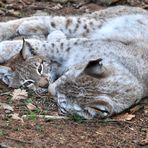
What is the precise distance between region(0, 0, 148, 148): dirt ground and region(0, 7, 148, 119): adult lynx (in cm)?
12

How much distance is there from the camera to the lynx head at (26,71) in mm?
5273

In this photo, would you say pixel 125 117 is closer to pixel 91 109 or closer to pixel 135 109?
pixel 135 109

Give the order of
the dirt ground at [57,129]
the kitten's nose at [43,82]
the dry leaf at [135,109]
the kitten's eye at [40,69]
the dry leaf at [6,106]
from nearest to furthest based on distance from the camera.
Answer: the dirt ground at [57,129], the dry leaf at [6,106], the dry leaf at [135,109], the kitten's nose at [43,82], the kitten's eye at [40,69]

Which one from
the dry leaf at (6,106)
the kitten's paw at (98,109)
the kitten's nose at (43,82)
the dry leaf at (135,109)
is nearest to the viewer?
the kitten's paw at (98,109)

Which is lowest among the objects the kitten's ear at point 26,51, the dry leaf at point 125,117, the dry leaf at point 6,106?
the dry leaf at point 125,117

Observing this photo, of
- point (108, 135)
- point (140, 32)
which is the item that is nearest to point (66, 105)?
point (108, 135)

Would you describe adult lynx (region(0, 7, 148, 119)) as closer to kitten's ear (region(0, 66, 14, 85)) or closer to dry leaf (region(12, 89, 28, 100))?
kitten's ear (region(0, 66, 14, 85))

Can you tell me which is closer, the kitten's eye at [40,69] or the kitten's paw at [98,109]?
the kitten's paw at [98,109]

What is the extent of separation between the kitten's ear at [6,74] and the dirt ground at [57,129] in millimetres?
63

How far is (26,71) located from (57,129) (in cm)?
104

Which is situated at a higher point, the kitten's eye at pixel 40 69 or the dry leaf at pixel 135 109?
the kitten's eye at pixel 40 69

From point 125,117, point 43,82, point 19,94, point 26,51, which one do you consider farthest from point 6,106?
point 125,117

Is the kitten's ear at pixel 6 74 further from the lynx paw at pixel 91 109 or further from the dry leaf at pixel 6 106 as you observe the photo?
the lynx paw at pixel 91 109

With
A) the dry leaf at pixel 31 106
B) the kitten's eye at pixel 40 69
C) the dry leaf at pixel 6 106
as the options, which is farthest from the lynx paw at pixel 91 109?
the kitten's eye at pixel 40 69
